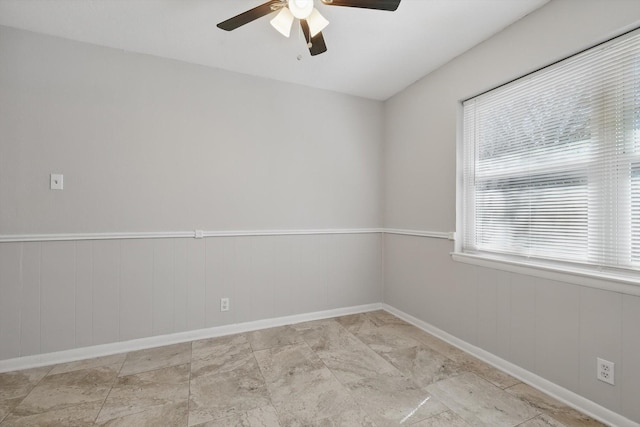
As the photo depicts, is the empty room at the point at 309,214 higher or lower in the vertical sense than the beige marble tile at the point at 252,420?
higher

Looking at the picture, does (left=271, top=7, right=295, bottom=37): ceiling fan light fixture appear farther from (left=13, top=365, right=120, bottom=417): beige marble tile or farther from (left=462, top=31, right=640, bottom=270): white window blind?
(left=13, top=365, right=120, bottom=417): beige marble tile

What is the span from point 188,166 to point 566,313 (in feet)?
10.00

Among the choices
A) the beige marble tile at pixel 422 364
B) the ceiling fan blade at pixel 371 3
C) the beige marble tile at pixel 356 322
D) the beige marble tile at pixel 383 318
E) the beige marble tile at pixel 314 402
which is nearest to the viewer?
the ceiling fan blade at pixel 371 3

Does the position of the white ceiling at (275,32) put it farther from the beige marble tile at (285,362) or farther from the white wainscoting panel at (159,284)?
the beige marble tile at (285,362)

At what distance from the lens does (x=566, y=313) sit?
1768mm

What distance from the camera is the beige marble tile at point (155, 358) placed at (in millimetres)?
2119

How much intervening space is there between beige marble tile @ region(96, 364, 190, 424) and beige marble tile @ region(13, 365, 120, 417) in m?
0.09

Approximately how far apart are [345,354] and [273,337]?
72cm

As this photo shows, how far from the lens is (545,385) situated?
1850mm

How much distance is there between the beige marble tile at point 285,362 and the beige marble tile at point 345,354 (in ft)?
0.28

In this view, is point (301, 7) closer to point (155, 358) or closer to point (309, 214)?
point (309, 214)

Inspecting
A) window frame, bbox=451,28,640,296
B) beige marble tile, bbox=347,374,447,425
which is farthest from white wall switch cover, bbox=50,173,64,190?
window frame, bbox=451,28,640,296

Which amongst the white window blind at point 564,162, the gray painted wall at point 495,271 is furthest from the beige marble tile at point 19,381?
the white window blind at point 564,162

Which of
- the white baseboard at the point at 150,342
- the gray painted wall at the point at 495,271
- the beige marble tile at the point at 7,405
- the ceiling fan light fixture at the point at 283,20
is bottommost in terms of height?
the beige marble tile at the point at 7,405
